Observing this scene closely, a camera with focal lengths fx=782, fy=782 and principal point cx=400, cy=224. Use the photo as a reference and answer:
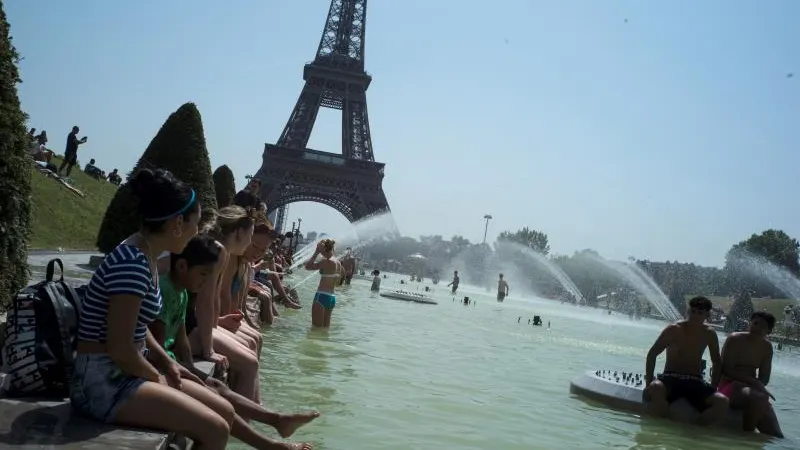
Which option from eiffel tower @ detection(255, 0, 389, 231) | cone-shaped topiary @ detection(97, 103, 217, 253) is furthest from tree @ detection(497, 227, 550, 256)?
cone-shaped topiary @ detection(97, 103, 217, 253)

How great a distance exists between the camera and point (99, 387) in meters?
3.32

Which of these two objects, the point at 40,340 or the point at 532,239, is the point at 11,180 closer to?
the point at 40,340

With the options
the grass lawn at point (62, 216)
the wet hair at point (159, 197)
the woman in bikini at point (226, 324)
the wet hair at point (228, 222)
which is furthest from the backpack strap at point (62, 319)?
the grass lawn at point (62, 216)

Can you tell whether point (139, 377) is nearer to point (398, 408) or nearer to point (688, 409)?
point (398, 408)

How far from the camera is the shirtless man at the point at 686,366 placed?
26.4 ft

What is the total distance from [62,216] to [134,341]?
22.0 m

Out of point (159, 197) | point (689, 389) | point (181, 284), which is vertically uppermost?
point (159, 197)

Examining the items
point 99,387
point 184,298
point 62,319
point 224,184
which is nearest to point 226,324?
point 184,298

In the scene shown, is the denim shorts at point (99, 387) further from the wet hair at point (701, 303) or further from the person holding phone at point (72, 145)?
the person holding phone at point (72, 145)

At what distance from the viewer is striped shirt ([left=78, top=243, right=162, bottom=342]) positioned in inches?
130

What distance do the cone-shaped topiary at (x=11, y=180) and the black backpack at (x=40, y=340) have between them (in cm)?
227

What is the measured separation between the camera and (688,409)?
7965 mm

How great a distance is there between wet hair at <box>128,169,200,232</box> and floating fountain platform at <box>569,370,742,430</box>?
6173 mm

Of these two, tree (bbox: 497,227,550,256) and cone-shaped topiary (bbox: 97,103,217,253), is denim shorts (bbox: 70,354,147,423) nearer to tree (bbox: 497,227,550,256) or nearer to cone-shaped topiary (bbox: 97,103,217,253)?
cone-shaped topiary (bbox: 97,103,217,253)
